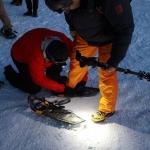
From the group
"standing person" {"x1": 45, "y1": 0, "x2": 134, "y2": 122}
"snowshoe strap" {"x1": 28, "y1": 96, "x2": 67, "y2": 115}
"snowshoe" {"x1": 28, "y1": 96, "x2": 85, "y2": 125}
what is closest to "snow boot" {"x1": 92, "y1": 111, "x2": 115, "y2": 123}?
"standing person" {"x1": 45, "y1": 0, "x2": 134, "y2": 122}

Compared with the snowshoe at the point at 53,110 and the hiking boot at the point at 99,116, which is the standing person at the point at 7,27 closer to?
the snowshoe at the point at 53,110

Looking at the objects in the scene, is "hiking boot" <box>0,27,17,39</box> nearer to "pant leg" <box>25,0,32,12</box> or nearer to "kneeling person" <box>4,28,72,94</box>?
"pant leg" <box>25,0,32,12</box>

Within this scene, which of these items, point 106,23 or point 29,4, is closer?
point 106,23

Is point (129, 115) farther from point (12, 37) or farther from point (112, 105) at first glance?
point (12, 37)

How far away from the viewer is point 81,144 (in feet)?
9.79

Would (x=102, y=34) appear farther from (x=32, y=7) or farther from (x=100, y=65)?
(x=32, y=7)

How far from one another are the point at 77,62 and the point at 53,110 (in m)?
0.45

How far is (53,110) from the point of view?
3312 mm

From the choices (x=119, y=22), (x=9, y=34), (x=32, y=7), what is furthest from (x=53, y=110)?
(x=32, y=7)

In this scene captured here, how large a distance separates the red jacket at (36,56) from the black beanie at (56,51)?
138 millimetres

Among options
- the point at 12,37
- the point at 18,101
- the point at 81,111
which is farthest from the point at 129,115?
the point at 12,37

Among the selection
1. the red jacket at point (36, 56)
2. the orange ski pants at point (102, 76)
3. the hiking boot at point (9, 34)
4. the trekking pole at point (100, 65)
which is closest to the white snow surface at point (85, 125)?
the orange ski pants at point (102, 76)

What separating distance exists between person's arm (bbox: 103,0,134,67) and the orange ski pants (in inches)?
10.7

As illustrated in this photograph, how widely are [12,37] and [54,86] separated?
4.54 feet
